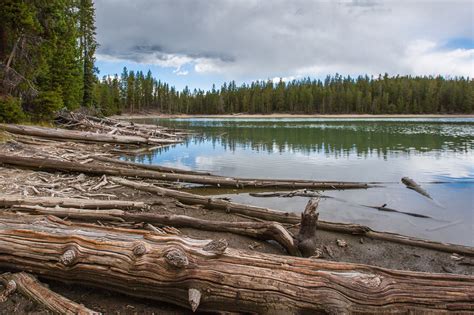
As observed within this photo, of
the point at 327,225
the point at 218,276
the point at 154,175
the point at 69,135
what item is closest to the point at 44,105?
the point at 69,135

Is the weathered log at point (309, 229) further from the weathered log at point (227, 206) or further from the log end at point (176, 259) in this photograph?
the log end at point (176, 259)

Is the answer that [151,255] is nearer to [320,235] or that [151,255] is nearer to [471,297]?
[471,297]

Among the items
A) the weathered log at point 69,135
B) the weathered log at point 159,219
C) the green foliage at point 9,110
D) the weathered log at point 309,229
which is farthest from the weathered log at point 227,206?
the green foliage at point 9,110

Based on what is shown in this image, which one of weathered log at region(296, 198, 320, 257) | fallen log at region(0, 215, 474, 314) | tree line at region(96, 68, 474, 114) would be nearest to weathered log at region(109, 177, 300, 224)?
weathered log at region(296, 198, 320, 257)

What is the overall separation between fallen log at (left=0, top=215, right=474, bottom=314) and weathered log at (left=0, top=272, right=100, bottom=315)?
161mm

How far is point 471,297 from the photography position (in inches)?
135

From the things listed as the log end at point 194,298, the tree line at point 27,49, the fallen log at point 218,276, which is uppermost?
the tree line at point 27,49

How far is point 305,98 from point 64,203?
433 feet

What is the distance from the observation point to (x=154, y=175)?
12.5 meters

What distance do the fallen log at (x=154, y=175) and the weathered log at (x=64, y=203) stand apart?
4.34 metres

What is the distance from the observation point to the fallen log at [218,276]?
3.52m

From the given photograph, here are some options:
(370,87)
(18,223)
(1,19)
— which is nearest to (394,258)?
(18,223)

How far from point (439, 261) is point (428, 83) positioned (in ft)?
471

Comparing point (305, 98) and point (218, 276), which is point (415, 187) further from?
point (305, 98)
